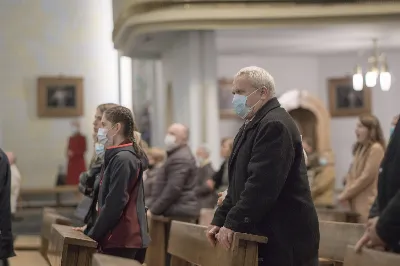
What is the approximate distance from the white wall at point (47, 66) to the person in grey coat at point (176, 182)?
9467 mm

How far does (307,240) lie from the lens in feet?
13.7

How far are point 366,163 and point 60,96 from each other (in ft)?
34.6

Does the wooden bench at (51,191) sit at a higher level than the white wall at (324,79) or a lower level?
lower

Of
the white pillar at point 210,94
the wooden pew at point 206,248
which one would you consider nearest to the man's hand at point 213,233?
the wooden pew at point 206,248

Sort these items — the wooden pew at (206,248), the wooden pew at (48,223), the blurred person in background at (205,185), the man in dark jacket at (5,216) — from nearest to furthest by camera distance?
the wooden pew at (206,248) < the man in dark jacket at (5,216) < the wooden pew at (48,223) < the blurred person in background at (205,185)

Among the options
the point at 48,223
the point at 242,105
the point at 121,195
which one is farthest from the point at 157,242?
the point at 242,105

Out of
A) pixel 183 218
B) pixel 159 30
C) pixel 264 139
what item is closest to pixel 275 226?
pixel 264 139

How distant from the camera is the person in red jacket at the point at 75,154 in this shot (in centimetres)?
1738

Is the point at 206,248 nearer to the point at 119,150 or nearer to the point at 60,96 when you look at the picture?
the point at 119,150

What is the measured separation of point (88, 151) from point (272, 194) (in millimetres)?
13925

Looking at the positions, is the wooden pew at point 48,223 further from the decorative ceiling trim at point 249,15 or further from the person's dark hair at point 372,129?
the decorative ceiling trim at point 249,15

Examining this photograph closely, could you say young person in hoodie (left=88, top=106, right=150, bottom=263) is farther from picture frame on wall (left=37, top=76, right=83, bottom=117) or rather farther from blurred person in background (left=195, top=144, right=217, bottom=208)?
picture frame on wall (left=37, top=76, right=83, bottom=117)

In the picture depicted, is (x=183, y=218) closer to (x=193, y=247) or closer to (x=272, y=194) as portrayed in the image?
(x=193, y=247)

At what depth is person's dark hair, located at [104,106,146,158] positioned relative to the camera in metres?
5.14
